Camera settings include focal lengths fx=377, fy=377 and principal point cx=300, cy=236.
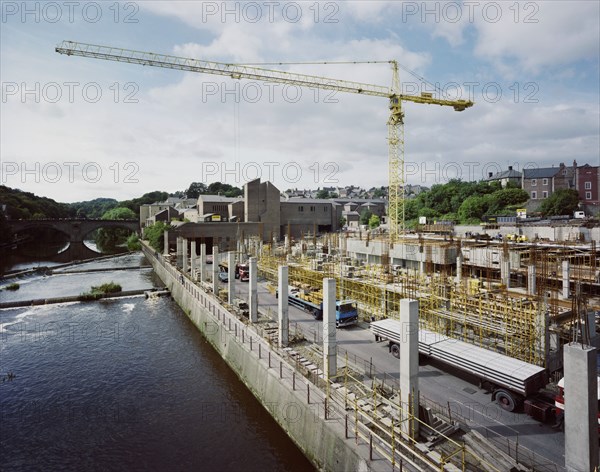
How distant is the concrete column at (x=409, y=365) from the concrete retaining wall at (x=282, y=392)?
188 cm

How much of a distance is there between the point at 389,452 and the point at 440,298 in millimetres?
10868

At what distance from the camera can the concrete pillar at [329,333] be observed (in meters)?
16.0

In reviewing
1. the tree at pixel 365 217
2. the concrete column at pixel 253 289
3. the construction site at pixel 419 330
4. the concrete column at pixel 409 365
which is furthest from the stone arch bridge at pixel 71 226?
the concrete column at pixel 409 365

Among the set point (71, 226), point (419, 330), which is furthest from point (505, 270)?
point (71, 226)

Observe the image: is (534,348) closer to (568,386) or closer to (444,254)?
(568,386)

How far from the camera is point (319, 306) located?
2653 cm

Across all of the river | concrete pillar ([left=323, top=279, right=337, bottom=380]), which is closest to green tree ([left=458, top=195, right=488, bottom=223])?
the river

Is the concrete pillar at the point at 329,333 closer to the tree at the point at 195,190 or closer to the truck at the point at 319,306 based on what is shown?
the truck at the point at 319,306

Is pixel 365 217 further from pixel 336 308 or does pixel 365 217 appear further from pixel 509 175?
pixel 336 308

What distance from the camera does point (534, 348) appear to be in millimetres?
15523

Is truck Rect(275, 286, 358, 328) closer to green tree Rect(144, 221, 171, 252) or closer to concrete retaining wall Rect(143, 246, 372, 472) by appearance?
concrete retaining wall Rect(143, 246, 372, 472)

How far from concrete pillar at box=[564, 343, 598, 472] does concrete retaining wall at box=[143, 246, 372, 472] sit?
4913 millimetres

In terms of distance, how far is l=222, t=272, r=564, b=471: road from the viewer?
1199 centimetres

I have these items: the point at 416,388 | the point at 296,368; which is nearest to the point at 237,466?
the point at 296,368
